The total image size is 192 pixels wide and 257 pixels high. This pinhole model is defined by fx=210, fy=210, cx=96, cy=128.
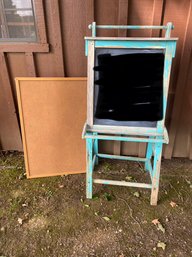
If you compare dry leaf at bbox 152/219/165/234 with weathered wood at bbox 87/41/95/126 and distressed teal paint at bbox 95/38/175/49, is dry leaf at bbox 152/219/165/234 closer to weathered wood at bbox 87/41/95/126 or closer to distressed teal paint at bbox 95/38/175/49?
weathered wood at bbox 87/41/95/126

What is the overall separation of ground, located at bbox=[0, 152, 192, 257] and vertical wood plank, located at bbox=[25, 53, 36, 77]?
120cm

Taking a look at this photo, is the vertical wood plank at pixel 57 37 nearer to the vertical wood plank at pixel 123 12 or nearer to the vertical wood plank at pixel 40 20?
the vertical wood plank at pixel 40 20

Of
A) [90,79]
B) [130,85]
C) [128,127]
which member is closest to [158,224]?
[128,127]

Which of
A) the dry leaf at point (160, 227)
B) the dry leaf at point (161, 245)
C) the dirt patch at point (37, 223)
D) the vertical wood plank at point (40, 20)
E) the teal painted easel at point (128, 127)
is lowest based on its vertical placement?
the dry leaf at point (161, 245)

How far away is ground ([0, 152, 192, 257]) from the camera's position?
5.92ft

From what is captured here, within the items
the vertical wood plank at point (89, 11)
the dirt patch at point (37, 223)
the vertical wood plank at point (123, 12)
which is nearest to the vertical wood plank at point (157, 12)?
the vertical wood plank at point (123, 12)

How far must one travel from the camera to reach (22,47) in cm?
227

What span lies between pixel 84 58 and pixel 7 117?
125cm

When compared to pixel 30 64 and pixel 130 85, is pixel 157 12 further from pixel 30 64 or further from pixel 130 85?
pixel 30 64

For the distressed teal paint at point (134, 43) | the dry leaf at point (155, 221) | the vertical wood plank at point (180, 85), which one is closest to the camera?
the distressed teal paint at point (134, 43)

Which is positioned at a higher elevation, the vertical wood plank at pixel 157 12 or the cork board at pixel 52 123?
the vertical wood plank at pixel 157 12

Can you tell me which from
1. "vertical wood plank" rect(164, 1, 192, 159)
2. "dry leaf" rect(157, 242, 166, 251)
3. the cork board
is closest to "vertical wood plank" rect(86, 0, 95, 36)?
the cork board

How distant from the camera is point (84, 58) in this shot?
2.31 m

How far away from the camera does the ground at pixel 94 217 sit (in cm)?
180
